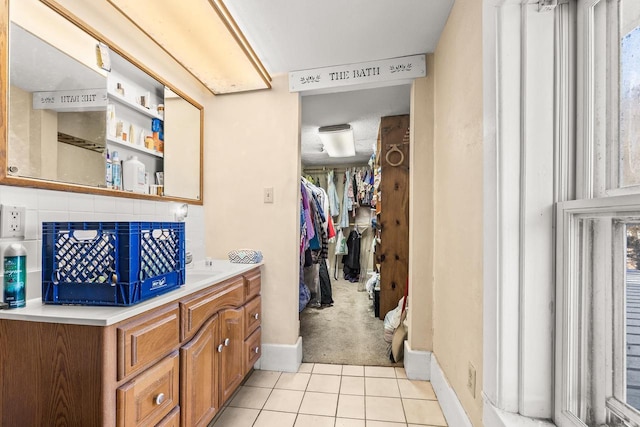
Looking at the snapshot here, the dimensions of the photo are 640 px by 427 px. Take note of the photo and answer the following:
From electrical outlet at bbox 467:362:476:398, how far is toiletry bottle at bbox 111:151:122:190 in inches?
72.8

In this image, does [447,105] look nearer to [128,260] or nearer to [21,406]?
[128,260]

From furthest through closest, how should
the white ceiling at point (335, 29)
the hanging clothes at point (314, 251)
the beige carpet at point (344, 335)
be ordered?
the hanging clothes at point (314, 251), the beige carpet at point (344, 335), the white ceiling at point (335, 29)

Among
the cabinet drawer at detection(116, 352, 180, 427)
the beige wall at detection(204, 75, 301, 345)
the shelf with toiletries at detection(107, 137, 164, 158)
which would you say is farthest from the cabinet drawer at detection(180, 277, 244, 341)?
the shelf with toiletries at detection(107, 137, 164, 158)

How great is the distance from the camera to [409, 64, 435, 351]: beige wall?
1.83m

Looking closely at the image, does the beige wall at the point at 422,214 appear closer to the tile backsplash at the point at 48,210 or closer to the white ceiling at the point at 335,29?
the white ceiling at the point at 335,29

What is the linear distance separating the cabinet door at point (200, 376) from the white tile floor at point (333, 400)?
0.29 meters

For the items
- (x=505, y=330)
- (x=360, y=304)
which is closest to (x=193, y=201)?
(x=505, y=330)

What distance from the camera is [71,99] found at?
1133mm

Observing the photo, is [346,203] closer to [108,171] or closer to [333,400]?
[333,400]

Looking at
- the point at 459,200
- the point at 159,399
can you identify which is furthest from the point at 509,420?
the point at 159,399

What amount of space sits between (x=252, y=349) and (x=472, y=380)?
1.26 meters

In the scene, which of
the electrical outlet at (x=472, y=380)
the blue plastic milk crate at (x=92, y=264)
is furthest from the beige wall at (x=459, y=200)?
the blue plastic milk crate at (x=92, y=264)

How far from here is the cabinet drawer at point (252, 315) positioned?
168 cm

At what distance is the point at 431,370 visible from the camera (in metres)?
1.78
